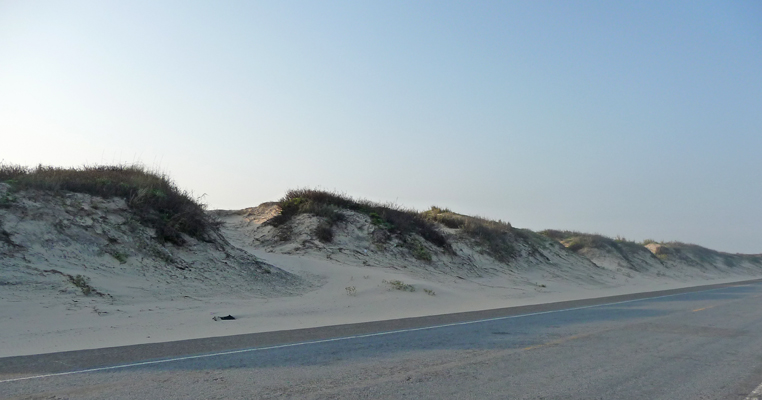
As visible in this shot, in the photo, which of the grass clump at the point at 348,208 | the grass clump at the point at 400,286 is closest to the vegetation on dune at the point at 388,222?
the grass clump at the point at 348,208

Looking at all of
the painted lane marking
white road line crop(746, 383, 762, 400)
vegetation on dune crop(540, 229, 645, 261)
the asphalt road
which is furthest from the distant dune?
vegetation on dune crop(540, 229, 645, 261)

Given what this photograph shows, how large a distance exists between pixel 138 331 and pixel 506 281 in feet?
69.7

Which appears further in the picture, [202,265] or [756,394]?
[202,265]

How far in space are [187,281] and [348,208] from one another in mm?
13701

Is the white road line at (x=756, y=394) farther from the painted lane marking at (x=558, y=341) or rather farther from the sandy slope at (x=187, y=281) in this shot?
the sandy slope at (x=187, y=281)

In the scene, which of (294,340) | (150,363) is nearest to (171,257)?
(294,340)

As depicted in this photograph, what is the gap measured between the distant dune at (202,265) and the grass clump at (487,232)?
35cm

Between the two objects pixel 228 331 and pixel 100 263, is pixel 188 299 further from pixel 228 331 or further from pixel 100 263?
pixel 228 331

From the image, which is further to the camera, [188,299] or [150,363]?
[188,299]

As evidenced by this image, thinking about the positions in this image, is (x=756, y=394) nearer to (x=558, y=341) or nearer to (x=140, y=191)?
(x=558, y=341)

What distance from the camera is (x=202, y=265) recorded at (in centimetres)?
1705

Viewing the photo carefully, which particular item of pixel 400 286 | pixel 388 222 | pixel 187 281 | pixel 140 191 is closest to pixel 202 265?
pixel 187 281

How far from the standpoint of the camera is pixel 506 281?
29000 mm

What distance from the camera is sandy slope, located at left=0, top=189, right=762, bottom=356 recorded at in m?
11.4
